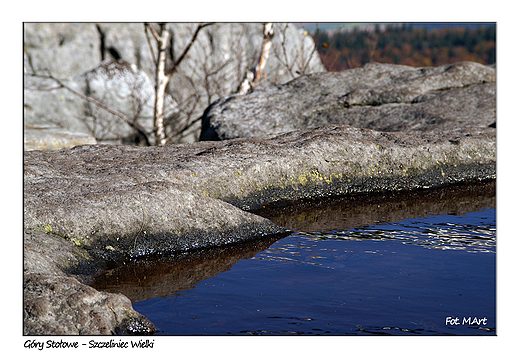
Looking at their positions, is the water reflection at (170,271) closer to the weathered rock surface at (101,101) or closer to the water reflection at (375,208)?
the water reflection at (375,208)

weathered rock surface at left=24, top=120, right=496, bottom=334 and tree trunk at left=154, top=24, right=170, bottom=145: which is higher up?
tree trunk at left=154, top=24, right=170, bottom=145

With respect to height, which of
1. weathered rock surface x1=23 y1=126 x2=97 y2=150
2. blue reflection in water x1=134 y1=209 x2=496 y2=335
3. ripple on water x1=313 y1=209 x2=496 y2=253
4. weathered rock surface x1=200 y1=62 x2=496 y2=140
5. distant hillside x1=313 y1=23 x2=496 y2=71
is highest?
distant hillside x1=313 y1=23 x2=496 y2=71

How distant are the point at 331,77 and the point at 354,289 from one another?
7.60 meters

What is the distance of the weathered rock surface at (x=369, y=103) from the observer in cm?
882

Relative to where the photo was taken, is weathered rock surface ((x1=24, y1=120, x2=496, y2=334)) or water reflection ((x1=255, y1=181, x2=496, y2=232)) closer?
weathered rock surface ((x1=24, y1=120, x2=496, y2=334))

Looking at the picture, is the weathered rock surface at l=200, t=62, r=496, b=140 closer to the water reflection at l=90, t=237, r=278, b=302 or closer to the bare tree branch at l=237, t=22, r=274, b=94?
the bare tree branch at l=237, t=22, r=274, b=94

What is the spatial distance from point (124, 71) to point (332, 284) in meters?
12.1

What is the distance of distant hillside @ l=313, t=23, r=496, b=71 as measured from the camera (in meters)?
15.6

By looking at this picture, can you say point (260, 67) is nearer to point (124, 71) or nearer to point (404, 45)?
point (124, 71)

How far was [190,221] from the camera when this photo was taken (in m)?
4.59

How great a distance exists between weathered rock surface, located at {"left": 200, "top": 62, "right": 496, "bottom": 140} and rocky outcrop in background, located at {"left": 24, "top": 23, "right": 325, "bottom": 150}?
10.8 ft

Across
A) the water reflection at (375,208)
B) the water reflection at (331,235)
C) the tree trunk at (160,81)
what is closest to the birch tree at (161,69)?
the tree trunk at (160,81)

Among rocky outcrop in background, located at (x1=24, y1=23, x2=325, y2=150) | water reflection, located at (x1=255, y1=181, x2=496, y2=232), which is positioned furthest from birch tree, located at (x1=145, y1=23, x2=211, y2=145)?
water reflection, located at (x1=255, y1=181, x2=496, y2=232)

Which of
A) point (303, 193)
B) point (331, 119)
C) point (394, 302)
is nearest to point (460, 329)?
point (394, 302)
